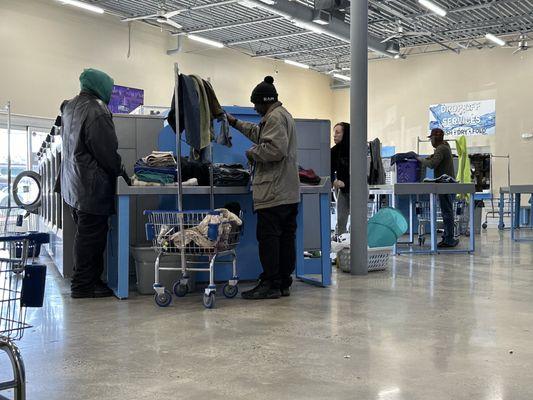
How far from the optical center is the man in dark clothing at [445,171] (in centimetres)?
765

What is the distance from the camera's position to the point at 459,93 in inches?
659

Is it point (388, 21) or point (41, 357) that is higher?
point (388, 21)

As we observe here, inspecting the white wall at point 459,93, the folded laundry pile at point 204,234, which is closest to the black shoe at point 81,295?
the folded laundry pile at point 204,234

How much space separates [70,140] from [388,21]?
12033mm

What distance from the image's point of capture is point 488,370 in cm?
240

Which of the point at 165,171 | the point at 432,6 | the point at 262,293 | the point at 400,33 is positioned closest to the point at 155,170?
the point at 165,171

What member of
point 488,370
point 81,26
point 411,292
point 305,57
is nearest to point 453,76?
point 305,57

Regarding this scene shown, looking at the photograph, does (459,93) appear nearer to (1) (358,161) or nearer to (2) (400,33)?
(2) (400,33)

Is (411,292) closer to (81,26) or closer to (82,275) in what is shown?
(82,275)

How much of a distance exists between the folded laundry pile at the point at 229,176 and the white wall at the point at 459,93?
13.1 m

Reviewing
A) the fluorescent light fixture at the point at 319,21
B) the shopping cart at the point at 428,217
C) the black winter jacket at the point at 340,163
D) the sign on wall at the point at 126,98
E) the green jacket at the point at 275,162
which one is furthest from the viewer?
the sign on wall at the point at 126,98

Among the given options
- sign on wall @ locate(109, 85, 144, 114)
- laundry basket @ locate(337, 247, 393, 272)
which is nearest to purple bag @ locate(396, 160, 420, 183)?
laundry basket @ locate(337, 247, 393, 272)

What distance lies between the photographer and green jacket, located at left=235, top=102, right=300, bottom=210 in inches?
155

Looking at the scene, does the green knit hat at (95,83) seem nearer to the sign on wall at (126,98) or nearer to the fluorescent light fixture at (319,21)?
the sign on wall at (126,98)
